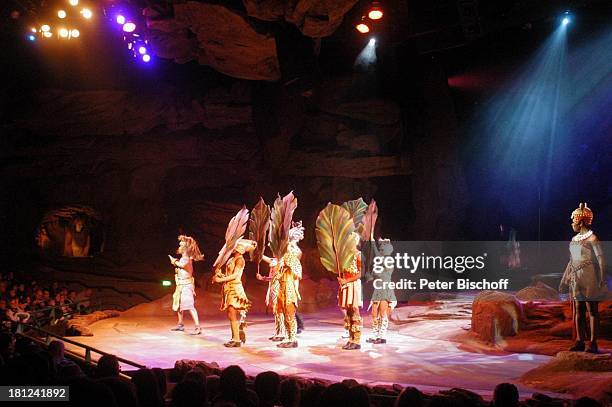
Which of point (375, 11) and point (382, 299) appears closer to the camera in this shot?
point (382, 299)

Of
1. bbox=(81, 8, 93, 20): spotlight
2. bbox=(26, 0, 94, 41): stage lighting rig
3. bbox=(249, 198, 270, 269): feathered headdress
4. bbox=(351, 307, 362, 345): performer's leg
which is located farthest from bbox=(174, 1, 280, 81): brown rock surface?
bbox=(351, 307, 362, 345): performer's leg

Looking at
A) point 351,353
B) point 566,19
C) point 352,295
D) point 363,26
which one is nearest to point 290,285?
point 352,295

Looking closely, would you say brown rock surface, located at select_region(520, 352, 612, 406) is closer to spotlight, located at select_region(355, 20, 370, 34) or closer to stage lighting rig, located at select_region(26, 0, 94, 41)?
spotlight, located at select_region(355, 20, 370, 34)

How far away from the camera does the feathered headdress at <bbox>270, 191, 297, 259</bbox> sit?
912 cm

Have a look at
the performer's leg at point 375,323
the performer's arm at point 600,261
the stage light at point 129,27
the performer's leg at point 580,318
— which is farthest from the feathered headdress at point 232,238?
the stage light at point 129,27

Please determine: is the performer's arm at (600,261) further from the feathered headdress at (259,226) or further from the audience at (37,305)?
the audience at (37,305)

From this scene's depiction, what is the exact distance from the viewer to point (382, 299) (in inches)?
374

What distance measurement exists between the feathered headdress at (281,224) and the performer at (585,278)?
405cm

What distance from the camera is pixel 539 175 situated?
1898cm

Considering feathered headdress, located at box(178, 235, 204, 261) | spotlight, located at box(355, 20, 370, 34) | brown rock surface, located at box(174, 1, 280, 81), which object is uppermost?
spotlight, located at box(355, 20, 370, 34)

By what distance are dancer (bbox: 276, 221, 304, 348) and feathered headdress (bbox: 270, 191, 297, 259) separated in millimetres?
97

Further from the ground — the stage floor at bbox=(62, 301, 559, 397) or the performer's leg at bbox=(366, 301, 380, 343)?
the performer's leg at bbox=(366, 301, 380, 343)

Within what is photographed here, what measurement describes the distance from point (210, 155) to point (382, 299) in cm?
983

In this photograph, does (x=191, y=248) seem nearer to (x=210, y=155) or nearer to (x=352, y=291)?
(x=352, y=291)
